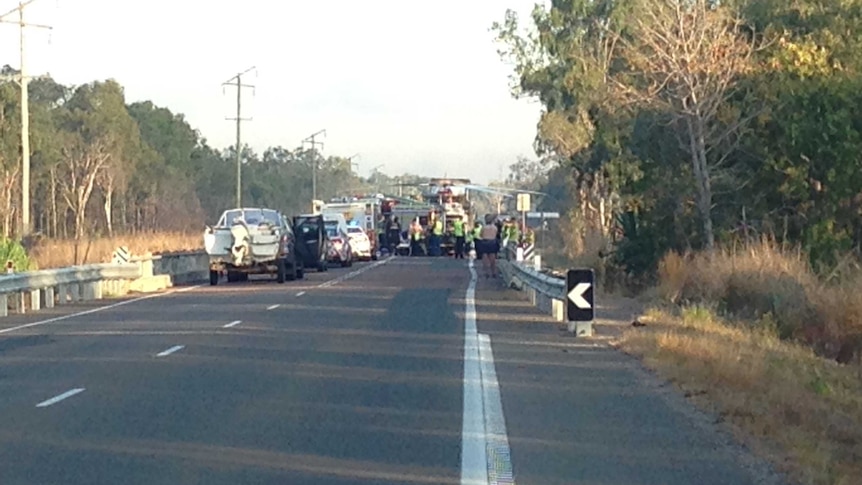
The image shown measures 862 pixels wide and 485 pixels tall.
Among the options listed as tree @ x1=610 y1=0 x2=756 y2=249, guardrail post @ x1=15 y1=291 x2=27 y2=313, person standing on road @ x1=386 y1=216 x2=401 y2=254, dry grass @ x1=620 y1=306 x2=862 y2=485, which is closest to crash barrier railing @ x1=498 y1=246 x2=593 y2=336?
dry grass @ x1=620 y1=306 x2=862 y2=485

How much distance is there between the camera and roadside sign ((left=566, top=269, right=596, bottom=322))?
22156mm

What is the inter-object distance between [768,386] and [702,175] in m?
20.3

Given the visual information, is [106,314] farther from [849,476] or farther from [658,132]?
[849,476]

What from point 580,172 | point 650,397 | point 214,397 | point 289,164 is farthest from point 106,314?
point 289,164

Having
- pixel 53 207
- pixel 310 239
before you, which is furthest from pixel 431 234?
pixel 310 239

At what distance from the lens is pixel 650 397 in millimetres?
15406

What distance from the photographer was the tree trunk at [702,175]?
35.6m

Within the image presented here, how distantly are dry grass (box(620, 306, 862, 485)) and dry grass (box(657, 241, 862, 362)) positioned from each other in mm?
1001

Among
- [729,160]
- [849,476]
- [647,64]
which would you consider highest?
[647,64]

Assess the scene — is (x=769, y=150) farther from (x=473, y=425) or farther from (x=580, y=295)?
(x=473, y=425)

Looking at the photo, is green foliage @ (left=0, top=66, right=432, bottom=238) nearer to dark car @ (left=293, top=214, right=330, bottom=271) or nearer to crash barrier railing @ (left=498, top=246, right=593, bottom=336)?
dark car @ (left=293, top=214, right=330, bottom=271)

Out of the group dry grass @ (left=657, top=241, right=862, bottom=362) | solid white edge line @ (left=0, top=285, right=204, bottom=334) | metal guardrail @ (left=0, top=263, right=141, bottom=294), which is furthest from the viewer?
metal guardrail @ (left=0, top=263, right=141, bottom=294)

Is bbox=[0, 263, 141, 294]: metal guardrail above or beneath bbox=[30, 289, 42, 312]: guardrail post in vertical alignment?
above

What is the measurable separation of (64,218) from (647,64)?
43.5m
